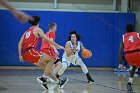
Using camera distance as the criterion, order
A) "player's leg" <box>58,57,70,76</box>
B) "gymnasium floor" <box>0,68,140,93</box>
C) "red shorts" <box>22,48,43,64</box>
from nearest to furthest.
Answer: "red shorts" <box>22,48,43,64</box>
"gymnasium floor" <box>0,68,140,93</box>
"player's leg" <box>58,57,70,76</box>

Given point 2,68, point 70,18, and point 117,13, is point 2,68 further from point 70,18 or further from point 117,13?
point 117,13

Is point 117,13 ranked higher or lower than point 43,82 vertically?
higher

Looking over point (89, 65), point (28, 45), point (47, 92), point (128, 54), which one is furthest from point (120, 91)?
point (89, 65)

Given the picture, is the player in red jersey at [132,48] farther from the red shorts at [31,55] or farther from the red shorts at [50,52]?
the red shorts at [31,55]

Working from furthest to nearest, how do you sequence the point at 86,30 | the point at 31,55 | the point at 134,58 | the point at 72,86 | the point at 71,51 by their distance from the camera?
the point at 86,30 → the point at 71,51 → the point at 72,86 → the point at 134,58 → the point at 31,55

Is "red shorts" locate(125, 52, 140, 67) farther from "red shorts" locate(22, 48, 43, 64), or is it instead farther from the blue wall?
the blue wall

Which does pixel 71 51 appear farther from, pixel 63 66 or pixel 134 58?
pixel 134 58

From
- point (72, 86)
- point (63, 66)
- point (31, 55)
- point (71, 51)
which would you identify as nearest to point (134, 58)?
point (72, 86)

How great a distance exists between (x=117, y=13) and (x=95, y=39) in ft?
5.86

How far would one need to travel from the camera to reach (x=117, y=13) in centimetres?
1759

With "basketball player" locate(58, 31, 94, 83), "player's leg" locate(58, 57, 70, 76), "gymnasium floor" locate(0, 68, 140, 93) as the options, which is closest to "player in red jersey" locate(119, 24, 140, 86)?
"gymnasium floor" locate(0, 68, 140, 93)

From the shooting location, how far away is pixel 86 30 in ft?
57.4

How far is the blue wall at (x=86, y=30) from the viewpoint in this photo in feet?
56.2

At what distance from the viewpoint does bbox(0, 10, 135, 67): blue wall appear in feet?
56.2
